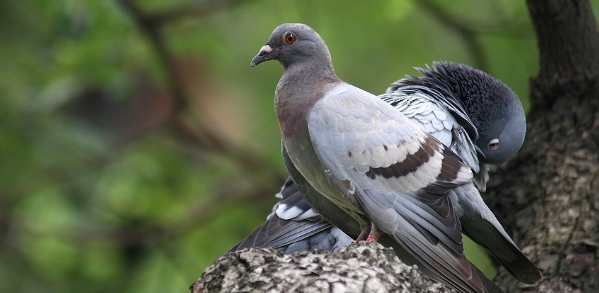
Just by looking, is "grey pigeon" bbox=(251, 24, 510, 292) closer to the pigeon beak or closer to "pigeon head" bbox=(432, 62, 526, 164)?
the pigeon beak

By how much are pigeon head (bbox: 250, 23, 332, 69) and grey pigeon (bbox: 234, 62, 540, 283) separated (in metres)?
0.79

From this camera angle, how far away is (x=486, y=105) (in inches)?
242

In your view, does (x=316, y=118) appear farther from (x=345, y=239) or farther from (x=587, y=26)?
(x=587, y=26)

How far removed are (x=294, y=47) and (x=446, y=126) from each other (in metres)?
1.26

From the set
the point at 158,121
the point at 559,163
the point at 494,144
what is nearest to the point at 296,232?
the point at 494,144

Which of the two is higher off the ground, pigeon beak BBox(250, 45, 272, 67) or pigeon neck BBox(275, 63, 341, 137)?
pigeon beak BBox(250, 45, 272, 67)

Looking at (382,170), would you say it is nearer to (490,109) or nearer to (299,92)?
(299,92)

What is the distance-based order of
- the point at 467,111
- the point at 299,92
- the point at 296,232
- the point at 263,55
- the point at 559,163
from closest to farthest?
the point at 299,92 < the point at 263,55 < the point at 296,232 < the point at 559,163 < the point at 467,111

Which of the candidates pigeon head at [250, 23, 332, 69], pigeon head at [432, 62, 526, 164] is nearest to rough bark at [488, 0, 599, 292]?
pigeon head at [432, 62, 526, 164]

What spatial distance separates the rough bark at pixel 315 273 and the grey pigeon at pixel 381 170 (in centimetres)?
55

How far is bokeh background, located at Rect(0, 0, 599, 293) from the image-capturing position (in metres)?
7.82

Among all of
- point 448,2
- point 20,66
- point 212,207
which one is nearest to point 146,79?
point 20,66

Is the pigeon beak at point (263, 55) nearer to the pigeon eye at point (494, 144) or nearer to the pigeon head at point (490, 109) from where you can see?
the pigeon head at point (490, 109)

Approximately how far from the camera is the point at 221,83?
12344 mm
